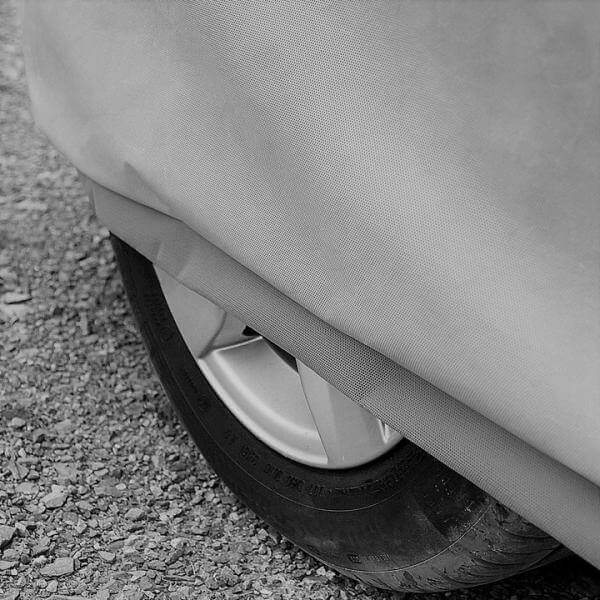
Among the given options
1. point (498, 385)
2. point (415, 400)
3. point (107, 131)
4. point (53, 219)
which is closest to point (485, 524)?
point (415, 400)

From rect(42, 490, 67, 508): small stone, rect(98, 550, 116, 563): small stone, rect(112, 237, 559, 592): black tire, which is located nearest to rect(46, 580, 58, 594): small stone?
rect(98, 550, 116, 563): small stone

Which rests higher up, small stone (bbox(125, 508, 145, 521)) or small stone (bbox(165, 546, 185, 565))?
small stone (bbox(165, 546, 185, 565))

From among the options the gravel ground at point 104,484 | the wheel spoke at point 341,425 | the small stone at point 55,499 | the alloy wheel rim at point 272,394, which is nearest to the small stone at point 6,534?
the gravel ground at point 104,484

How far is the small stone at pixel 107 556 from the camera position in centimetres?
183

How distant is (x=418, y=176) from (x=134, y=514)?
Answer: 1.04 metres

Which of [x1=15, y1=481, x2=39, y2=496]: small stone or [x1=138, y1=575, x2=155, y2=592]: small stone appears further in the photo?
[x1=15, y1=481, x2=39, y2=496]: small stone

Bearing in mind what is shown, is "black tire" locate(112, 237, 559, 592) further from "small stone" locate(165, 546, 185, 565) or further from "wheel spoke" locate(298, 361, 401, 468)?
"small stone" locate(165, 546, 185, 565)

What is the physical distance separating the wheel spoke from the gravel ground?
33 cm

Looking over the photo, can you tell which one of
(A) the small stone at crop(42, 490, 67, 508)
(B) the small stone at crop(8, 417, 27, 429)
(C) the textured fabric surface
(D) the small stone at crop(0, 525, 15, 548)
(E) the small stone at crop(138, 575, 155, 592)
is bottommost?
(B) the small stone at crop(8, 417, 27, 429)

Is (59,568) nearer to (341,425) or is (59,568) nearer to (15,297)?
(341,425)

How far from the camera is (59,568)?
5.87ft

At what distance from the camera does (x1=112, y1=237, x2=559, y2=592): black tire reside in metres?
1.45

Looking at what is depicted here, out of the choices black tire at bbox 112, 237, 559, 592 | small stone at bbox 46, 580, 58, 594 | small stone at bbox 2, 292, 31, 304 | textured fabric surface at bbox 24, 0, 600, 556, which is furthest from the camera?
small stone at bbox 2, 292, 31, 304

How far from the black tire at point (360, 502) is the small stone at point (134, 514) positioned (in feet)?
0.55
